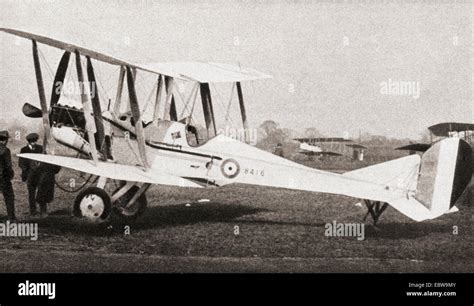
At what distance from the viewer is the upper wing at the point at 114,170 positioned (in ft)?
27.7

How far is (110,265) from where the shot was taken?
7090 mm

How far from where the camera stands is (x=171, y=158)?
375 inches

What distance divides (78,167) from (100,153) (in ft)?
3.28

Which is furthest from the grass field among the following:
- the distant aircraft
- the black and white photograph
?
the distant aircraft

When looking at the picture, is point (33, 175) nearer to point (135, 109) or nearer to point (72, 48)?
point (135, 109)

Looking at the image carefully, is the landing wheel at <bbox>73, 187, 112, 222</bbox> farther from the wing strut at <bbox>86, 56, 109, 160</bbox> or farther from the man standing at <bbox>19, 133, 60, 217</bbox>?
the man standing at <bbox>19, 133, 60, 217</bbox>

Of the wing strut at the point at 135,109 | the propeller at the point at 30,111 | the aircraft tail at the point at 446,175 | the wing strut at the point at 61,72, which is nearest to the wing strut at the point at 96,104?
the wing strut at the point at 61,72

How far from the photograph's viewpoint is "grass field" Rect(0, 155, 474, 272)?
7.25m

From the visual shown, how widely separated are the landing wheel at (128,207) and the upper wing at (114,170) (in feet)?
2.17

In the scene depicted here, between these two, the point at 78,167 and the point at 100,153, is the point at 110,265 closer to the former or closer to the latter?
the point at 78,167

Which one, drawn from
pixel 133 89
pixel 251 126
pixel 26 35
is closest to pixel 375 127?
pixel 251 126

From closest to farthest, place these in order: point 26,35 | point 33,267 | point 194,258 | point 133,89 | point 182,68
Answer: point 33,267 → point 194,258 → point 26,35 → point 133,89 → point 182,68

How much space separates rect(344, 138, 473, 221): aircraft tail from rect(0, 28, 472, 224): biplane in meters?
0.02

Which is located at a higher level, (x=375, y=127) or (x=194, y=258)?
(x=375, y=127)
